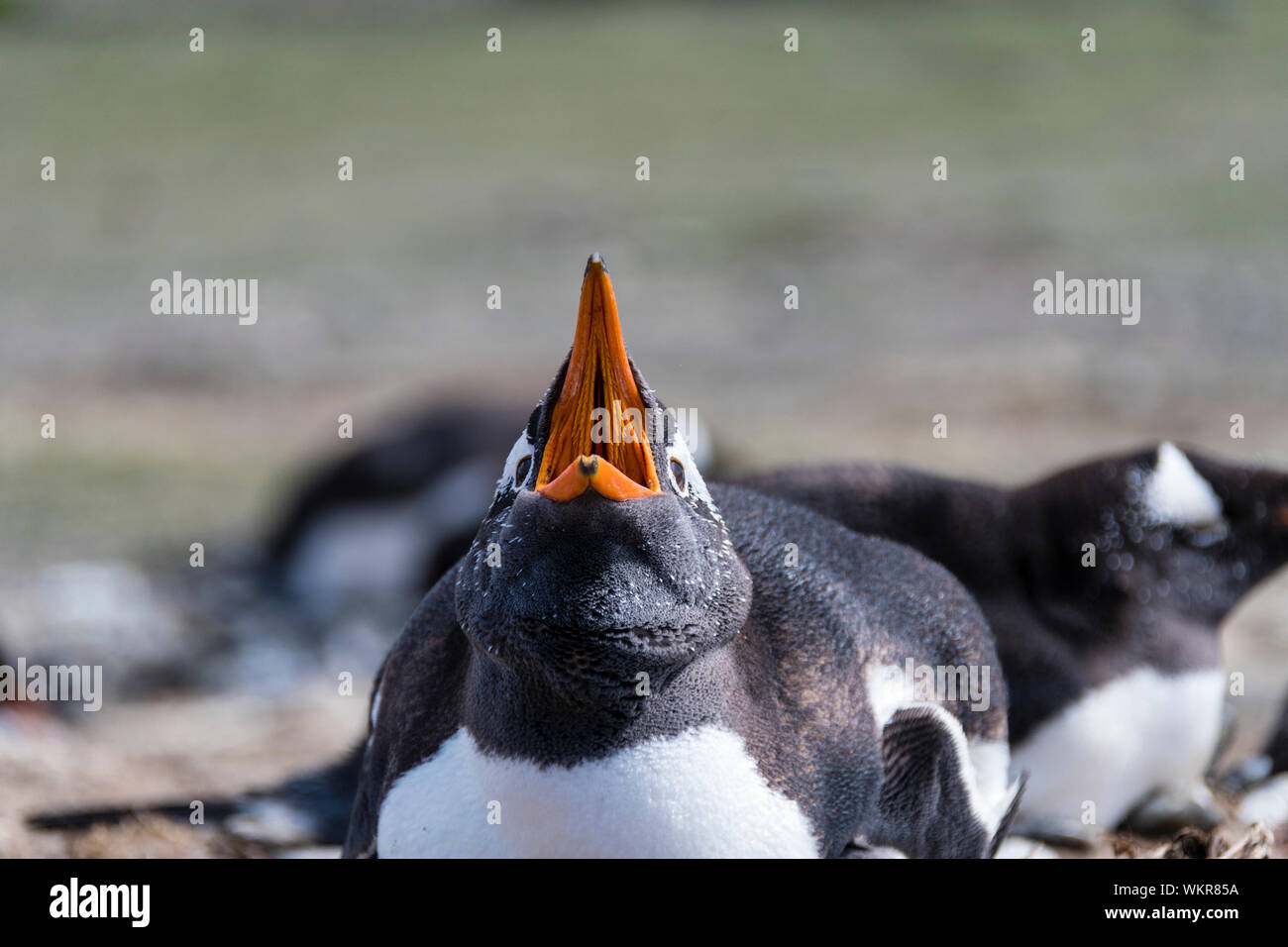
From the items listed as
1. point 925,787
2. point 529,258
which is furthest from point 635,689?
point 529,258

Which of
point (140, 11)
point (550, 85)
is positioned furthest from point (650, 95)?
point (140, 11)

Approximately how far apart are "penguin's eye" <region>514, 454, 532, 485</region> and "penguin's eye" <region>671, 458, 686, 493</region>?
10.3 inches

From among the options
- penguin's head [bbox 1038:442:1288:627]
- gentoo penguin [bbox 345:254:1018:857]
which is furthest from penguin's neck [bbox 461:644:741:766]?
penguin's head [bbox 1038:442:1288:627]

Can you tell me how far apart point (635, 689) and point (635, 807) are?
0.68 ft

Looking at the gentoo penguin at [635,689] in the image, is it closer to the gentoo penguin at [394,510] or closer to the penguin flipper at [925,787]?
the penguin flipper at [925,787]

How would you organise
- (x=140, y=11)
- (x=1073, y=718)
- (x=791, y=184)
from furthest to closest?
(x=140, y=11), (x=791, y=184), (x=1073, y=718)

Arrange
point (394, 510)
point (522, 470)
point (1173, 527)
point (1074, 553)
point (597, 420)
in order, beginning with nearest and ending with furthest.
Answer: point (597, 420), point (522, 470), point (1074, 553), point (1173, 527), point (394, 510)

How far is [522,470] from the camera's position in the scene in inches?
123

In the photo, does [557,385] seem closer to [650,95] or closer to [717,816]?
[717,816]

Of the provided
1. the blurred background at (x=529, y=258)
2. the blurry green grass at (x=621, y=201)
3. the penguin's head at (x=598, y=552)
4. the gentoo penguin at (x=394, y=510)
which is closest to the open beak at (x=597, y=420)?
the penguin's head at (x=598, y=552)

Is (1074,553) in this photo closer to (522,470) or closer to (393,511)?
(522,470)

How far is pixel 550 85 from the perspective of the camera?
83.9 ft

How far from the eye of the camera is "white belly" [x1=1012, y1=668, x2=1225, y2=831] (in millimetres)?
4570

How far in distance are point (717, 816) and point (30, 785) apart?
318 centimetres
